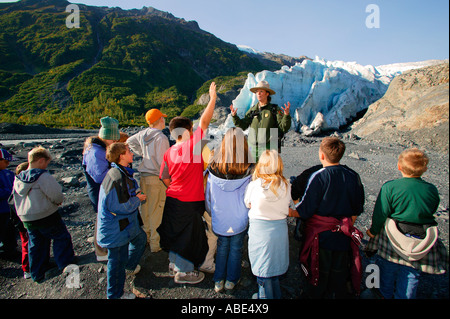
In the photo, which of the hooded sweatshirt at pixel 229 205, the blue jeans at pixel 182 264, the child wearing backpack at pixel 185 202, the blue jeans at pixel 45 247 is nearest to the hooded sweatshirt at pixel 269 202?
the hooded sweatshirt at pixel 229 205

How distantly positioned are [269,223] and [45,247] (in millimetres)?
2793

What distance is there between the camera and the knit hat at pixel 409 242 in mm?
1932

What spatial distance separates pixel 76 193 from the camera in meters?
5.30

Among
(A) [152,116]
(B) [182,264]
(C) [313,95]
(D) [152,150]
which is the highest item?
(C) [313,95]

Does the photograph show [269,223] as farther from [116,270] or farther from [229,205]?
[116,270]

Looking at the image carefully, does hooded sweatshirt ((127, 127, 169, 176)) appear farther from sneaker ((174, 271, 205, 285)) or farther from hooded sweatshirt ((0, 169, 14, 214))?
hooded sweatshirt ((0, 169, 14, 214))

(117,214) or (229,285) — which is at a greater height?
(117,214)

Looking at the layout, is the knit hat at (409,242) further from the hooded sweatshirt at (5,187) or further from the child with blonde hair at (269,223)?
the hooded sweatshirt at (5,187)

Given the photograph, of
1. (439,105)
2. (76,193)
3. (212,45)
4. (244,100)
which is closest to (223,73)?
(212,45)

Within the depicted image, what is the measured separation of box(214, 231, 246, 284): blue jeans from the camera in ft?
7.79

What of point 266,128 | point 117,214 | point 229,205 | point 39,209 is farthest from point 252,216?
point 39,209

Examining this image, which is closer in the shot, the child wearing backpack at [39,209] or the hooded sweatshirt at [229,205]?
the hooded sweatshirt at [229,205]

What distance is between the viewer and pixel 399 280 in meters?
2.18
